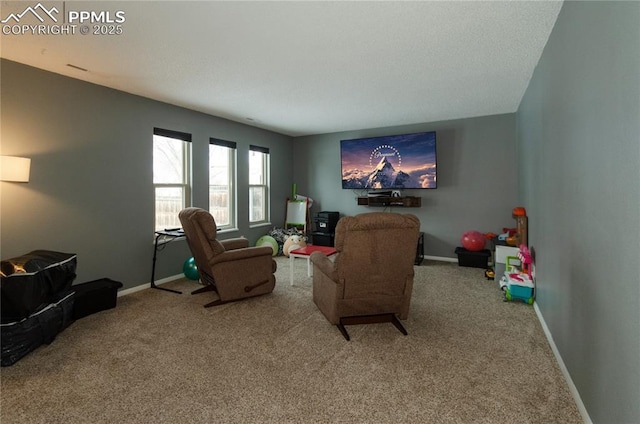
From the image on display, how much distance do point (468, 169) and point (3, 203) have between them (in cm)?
616

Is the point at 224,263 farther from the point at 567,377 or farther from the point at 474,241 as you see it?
the point at 474,241

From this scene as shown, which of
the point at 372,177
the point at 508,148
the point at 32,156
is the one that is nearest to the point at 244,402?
the point at 32,156

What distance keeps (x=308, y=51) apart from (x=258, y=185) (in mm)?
3819

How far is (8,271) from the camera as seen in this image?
8.05 ft

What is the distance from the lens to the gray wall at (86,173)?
309cm

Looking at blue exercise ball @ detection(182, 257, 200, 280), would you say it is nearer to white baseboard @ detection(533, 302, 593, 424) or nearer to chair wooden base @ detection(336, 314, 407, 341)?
chair wooden base @ detection(336, 314, 407, 341)

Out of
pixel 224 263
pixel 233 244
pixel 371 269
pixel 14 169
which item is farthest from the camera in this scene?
pixel 233 244

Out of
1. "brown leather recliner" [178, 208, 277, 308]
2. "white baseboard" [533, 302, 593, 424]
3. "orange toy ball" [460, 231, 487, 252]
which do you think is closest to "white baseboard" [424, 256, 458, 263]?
"orange toy ball" [460, 231, 487, 252]

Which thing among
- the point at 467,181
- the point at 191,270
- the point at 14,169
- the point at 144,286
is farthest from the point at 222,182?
the point at 467,181

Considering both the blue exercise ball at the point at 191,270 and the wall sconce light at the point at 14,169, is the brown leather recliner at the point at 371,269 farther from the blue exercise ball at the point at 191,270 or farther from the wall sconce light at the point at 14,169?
the wall sconce light at the point at 14,169

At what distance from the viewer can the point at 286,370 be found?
2.25 meters

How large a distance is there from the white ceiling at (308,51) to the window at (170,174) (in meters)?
0.54

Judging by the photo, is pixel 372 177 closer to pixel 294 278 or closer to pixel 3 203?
pixel 294 278

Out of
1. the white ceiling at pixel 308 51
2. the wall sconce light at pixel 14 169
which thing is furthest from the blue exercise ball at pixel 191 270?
the white ceiling at pixel 308 51
